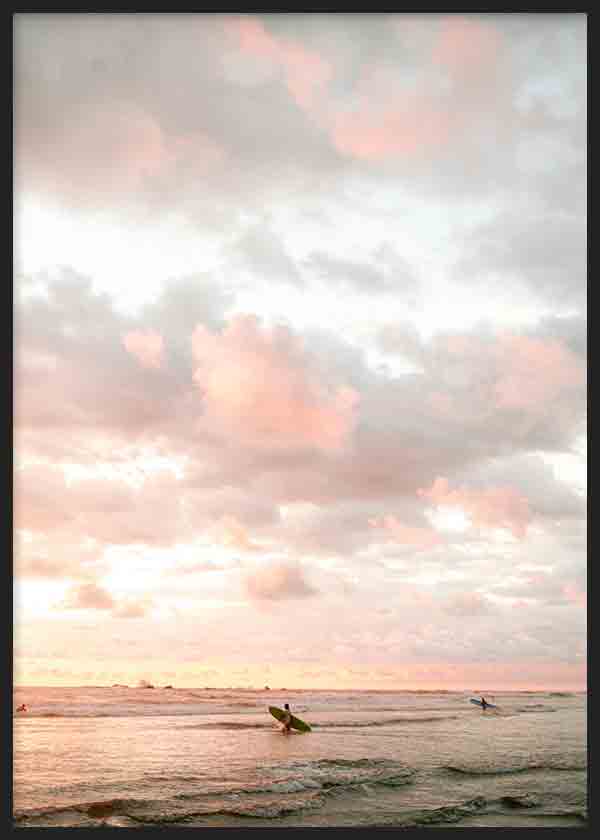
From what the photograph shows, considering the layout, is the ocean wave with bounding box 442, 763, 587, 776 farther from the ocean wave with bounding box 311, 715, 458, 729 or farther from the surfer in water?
the ocean wave with bounding box 311, 715, 458, 729

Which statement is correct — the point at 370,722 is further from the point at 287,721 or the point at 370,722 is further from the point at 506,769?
the point at 506,769

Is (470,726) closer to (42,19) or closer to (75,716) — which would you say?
(75,716)

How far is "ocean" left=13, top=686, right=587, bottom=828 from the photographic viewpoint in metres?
12.9

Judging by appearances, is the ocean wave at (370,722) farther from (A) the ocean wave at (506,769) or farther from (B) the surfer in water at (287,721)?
(A) the ocean wave at (506,769)

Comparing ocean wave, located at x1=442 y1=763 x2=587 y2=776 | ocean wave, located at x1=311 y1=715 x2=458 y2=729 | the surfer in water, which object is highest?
ocean wave, located at x1=442 y1=763 x2=587 y2=776

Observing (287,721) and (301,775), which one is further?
(287,721)

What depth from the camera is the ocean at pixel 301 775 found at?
12.9 m

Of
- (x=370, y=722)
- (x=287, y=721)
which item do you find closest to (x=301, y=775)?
(x=287, y=721)

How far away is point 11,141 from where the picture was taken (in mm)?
13523

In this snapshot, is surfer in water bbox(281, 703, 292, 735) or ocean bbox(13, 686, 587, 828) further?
surfer in water bbox(281, 703, 292, 735)

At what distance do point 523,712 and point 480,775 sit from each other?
65.6 ft

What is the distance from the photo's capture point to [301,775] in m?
16.3

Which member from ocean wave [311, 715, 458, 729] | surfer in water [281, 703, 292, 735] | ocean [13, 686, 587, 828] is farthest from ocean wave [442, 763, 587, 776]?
ocean wave [311, 715, 458, 729]

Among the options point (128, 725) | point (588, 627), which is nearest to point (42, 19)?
point (588, 627)
